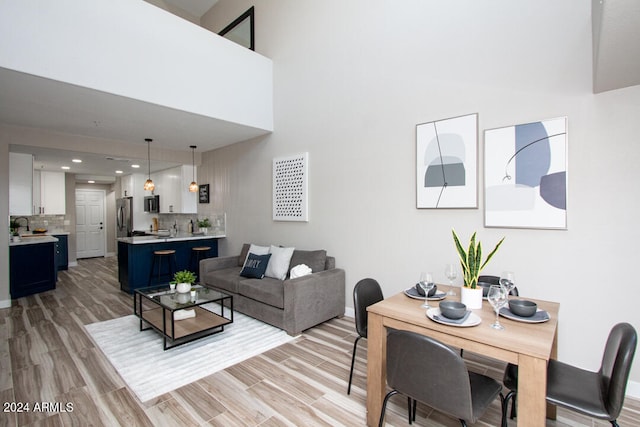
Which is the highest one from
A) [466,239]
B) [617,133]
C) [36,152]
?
[36,152]

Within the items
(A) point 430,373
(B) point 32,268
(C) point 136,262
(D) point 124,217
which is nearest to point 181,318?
(C) point 136,262

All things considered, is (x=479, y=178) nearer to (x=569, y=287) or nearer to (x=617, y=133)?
(x=617, y=133)

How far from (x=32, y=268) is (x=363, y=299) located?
5852mm

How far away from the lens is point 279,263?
4.19 metres

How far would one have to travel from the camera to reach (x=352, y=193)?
3.93 metres

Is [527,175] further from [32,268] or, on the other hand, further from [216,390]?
[32,268]

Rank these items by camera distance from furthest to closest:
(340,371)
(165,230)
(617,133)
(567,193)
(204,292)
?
1. (165,230)
2. (204,292)
3. (340,371)
4. (567,193)
5. (617,133)

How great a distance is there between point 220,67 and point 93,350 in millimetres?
3830

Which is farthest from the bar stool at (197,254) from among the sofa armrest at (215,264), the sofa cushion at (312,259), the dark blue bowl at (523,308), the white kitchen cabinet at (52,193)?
the dark blue bowl at (523,308)

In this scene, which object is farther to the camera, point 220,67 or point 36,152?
point 36,152

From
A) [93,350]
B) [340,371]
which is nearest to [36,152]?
[93,350]

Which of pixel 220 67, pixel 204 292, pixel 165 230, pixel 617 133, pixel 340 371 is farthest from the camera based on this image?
pixel 165 230

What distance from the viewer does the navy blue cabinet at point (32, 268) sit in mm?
4832

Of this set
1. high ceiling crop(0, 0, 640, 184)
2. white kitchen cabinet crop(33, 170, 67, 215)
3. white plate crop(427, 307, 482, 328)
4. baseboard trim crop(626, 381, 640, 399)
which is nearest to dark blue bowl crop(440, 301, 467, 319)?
white plate crop(427, 307, 482, 328)
